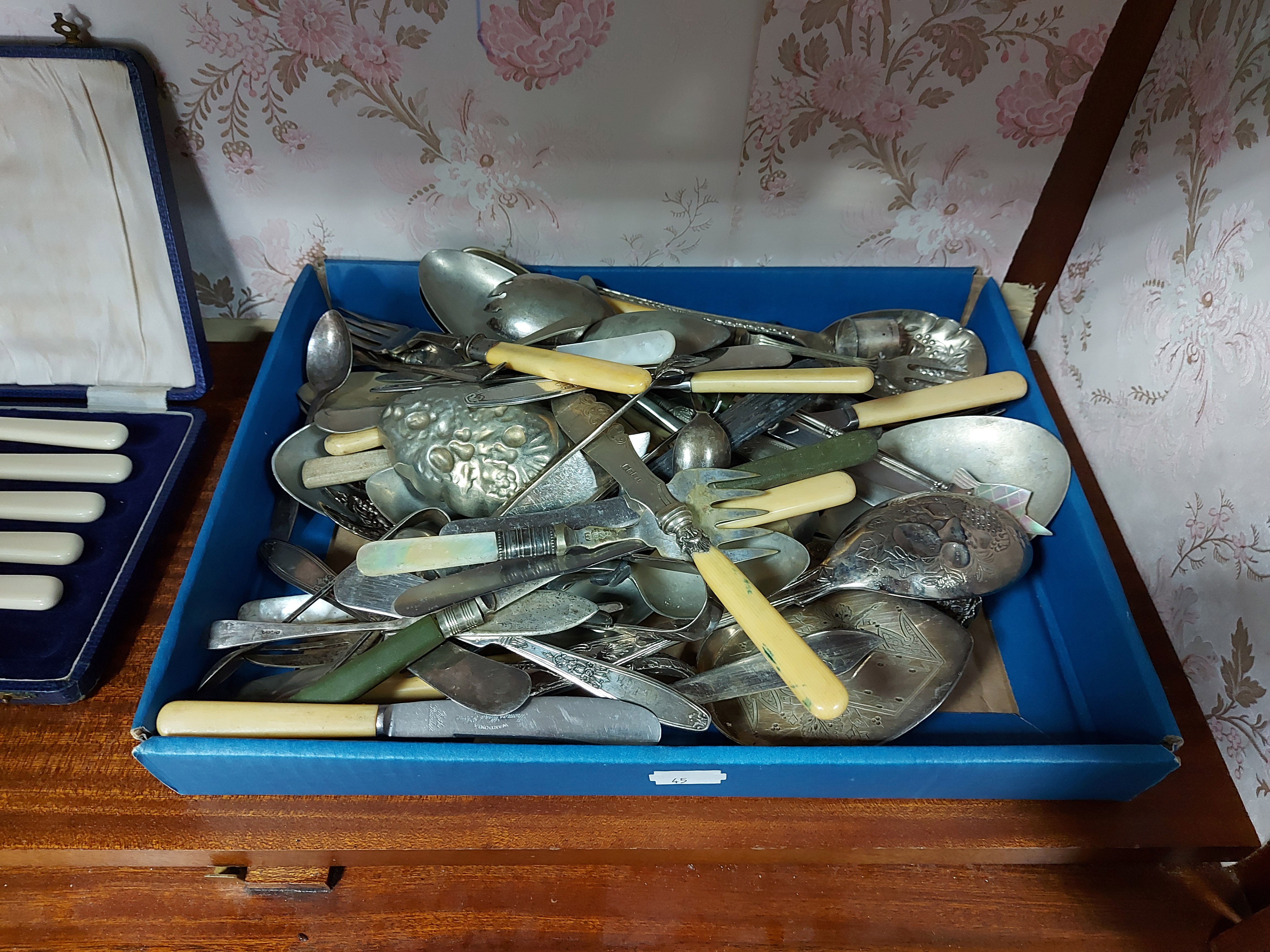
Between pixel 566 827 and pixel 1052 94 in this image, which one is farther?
pixel 1052 94

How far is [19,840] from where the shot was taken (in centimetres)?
46

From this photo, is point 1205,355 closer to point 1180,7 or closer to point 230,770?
point 1180,7

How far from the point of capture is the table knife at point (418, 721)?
45 cm

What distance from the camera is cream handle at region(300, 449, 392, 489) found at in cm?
57

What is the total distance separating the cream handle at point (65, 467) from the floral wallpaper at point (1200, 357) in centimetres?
80

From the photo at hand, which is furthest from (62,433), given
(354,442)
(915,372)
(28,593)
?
(915,372)

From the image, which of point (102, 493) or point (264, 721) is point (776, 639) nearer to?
point (264, 721)

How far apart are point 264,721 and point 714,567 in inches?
11.0

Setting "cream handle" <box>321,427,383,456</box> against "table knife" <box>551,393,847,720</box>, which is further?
"cream handle" <box>321,427,383,456</box>

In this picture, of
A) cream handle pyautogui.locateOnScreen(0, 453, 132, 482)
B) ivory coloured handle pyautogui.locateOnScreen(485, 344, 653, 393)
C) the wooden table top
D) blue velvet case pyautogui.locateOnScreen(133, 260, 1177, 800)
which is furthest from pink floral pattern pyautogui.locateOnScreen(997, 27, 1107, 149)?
cream handle pyautogui.locateOnScreen(0, 453, 132, 482)

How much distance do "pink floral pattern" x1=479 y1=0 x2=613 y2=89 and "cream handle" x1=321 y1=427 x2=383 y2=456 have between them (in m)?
0.30

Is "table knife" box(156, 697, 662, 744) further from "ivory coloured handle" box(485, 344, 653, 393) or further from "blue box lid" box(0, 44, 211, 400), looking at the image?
"blue box lid" box(0, 44, 211, 400)

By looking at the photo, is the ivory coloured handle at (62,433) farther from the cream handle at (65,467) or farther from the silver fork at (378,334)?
the silver fork at (378,334)

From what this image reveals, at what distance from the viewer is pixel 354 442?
57 centimetres
